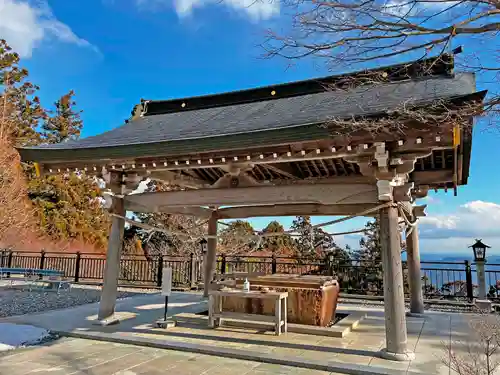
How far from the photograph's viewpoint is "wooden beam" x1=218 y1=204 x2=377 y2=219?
7.28 m

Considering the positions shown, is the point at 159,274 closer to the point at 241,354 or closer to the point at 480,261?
the point at 241,354

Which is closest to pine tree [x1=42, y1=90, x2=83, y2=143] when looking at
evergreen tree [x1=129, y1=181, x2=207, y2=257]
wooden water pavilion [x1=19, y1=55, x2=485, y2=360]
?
evergreen tree [x1=129, y1=181, x2=207, y2=257]

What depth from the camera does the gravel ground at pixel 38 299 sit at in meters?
8.30

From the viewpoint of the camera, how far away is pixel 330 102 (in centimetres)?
659

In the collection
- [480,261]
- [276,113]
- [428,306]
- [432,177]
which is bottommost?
[428,306]

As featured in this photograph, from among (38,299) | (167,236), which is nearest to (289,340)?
(38,299)

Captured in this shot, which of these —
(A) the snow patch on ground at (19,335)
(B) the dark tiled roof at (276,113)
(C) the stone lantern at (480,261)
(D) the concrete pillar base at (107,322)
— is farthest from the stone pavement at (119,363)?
(C) the stone lantern at (480,261)

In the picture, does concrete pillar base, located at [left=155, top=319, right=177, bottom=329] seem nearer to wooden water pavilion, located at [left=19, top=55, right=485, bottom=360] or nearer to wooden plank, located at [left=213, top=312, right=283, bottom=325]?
wooden plank, located at [left=213, top=312, right=283, bottom=325]

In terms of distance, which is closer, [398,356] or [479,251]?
[398,356]

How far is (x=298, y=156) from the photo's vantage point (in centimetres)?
504

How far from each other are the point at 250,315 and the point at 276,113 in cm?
355

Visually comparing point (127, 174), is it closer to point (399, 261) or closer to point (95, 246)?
point (399, 261)

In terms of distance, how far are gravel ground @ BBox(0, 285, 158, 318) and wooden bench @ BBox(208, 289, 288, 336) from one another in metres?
4.28

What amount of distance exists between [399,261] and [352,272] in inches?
284
